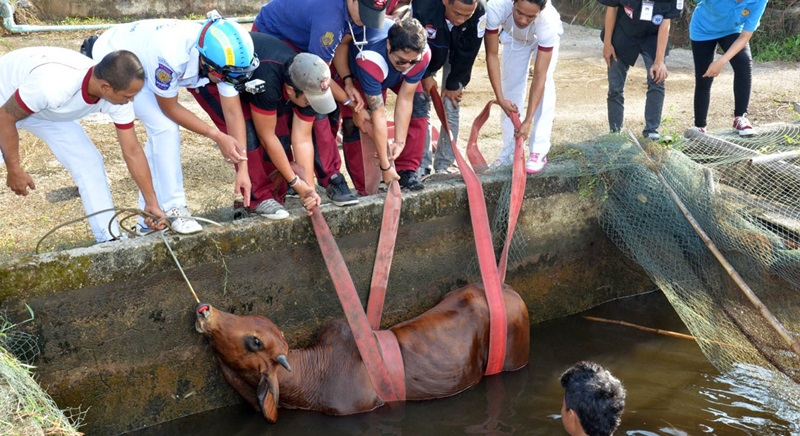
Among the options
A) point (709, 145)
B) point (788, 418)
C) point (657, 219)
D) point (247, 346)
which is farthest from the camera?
point (709, 145)

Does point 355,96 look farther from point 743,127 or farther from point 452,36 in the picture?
point 743,127

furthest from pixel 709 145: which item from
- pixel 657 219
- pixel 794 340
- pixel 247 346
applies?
pixel 247 346

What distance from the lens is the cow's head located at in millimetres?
4785

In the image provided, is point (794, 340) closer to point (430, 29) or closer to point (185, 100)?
point (430, 29)

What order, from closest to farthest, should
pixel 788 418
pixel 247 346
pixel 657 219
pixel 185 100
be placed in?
pixel 247 346 < pixel 788 418 < pixel 657 219 < pixel 185 100

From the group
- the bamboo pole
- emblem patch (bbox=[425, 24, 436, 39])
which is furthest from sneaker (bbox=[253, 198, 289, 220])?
the bamboo pole

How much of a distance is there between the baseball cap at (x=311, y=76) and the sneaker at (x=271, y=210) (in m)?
0.72

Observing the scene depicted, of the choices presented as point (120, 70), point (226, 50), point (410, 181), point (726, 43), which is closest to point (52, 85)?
point (120, 70)

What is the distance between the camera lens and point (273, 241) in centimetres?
505

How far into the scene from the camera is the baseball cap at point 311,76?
473 cm

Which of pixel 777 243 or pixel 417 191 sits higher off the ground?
pixel 417 191

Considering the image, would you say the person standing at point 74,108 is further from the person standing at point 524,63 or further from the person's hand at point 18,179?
the person standing at point 524,63

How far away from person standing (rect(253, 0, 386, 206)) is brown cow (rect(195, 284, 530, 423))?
977 millimetres

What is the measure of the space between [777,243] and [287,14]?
12.1ft
